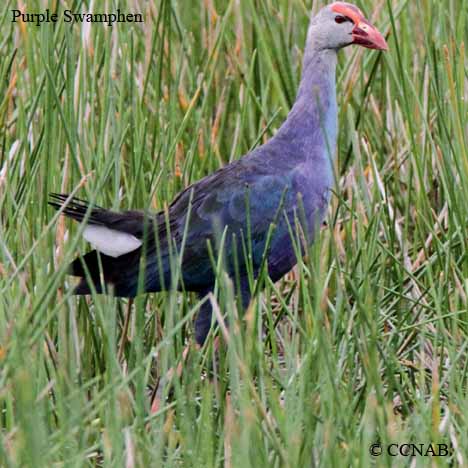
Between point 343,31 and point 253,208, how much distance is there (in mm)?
483

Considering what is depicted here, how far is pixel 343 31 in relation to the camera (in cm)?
269

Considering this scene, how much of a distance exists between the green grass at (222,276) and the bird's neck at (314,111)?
9 centimetres

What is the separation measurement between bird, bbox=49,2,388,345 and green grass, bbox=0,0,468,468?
7 cm

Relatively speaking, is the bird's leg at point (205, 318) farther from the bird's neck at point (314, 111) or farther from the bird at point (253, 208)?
the bird's neck at point (314, 111)

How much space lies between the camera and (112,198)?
2717 millimetres

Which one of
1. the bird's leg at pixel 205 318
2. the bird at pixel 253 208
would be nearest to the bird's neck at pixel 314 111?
the bird at pixel 253 208

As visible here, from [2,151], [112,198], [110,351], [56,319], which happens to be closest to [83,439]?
[110,351]

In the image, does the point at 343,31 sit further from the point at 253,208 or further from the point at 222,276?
the point at 222,276

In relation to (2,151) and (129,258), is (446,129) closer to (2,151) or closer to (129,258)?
(129,258)

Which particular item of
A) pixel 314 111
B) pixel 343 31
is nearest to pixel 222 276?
pixel 314 111

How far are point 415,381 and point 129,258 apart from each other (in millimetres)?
706

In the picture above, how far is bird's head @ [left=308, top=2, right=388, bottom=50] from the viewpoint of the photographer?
2.69 meters

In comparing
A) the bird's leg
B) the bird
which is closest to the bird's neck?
the bird

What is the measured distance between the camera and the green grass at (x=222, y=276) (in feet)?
5.71
